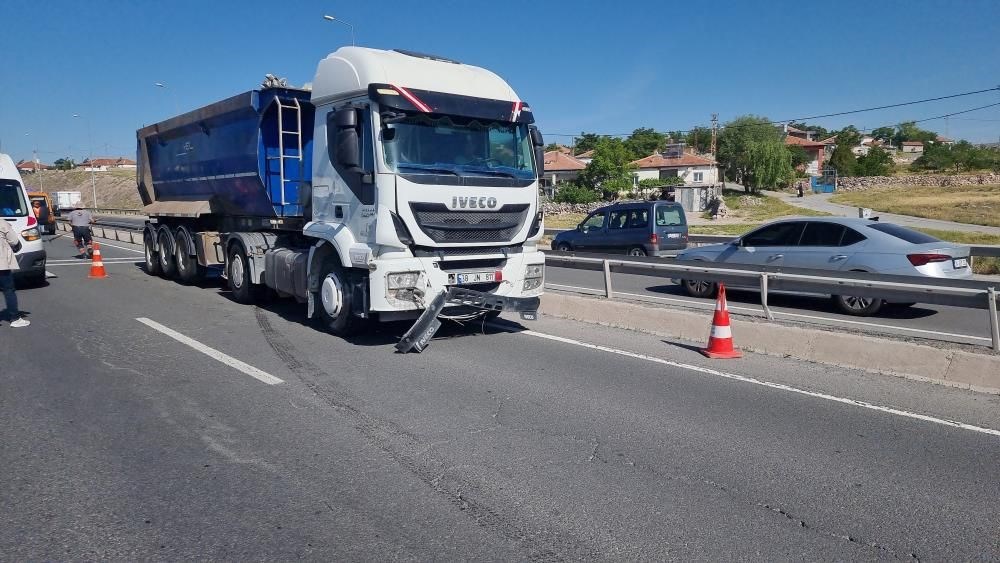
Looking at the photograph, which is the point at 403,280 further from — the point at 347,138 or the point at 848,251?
the point at 848,251

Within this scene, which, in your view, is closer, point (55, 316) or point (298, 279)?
point (298, 279)

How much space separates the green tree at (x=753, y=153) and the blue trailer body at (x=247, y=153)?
7198 centimetres

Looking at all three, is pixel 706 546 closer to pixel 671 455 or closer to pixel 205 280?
pixel 671 455

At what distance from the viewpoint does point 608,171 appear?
229 feet

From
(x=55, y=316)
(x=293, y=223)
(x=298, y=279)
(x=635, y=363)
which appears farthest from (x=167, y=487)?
(x=55, y=316)

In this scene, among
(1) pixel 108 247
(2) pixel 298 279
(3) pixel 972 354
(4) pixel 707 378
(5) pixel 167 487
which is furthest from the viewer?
(1) pixel 108 247

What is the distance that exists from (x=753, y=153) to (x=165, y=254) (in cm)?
7186

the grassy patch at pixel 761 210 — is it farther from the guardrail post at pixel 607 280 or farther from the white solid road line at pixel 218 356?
the white solid road line at pixel 218 356

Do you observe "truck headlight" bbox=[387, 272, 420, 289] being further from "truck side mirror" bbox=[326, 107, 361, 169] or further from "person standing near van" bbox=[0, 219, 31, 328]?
"person standing near van" bbox=[0, 219, 31, 328]

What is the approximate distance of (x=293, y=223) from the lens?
11047mm

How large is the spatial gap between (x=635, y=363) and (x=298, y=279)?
16.2 ft

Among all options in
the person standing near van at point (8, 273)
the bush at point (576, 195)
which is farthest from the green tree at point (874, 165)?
the person standing near van at point (8, 273)

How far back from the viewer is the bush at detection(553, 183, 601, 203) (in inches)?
2530

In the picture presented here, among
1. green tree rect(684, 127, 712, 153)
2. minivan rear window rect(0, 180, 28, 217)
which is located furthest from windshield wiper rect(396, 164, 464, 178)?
green tree rect(684, 127, 712, 153)
